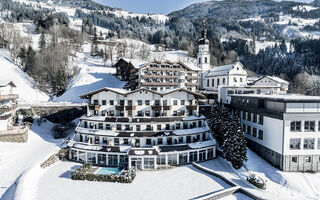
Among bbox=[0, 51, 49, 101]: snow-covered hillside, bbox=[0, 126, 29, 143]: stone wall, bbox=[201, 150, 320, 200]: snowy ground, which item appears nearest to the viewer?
bbox=[201, 150, 320, 200]: snowy ground

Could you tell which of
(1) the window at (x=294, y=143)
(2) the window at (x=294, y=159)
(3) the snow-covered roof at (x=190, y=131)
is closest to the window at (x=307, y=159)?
(2) the window at (x=294, y=159)

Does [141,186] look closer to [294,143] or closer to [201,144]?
[201,144]

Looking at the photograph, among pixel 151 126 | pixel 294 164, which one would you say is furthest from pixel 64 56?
pixel 294 164

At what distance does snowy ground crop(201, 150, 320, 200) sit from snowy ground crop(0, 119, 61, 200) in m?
24.0

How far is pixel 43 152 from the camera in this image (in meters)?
32.8

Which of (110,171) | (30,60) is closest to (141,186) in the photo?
(110,171)

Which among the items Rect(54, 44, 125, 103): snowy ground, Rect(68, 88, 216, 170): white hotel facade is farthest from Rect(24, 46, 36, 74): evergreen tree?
Rect(68, 88, 216, 170): white hotel facade

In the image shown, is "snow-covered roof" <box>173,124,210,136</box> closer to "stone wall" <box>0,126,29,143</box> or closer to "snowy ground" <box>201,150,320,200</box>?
"snowy ground" <box>201,150,320,200</box>

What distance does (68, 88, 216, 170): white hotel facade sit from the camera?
2969 cm

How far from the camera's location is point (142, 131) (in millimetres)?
32625

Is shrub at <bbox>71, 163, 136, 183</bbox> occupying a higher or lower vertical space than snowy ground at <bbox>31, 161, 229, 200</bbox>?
higher

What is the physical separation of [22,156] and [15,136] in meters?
6.39

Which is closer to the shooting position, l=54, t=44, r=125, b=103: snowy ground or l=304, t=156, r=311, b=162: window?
l=304, t=156, r=311, b=162: window

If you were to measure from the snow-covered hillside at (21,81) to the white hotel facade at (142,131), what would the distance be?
2886cm
